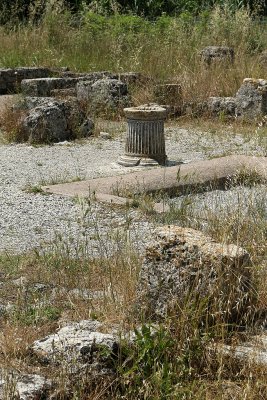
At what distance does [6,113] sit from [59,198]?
14.5ft

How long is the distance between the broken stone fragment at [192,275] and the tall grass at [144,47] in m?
9.41

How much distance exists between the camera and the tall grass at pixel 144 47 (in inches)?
577

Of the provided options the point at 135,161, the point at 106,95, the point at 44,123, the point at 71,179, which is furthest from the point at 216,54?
the point at 71,179

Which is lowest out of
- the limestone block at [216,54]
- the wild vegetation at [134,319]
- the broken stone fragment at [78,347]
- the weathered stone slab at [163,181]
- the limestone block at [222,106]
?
the limestone block at [222,106]

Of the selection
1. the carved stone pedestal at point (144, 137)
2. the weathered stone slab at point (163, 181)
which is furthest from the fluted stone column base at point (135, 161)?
the weathered stone slab at point (163, 181)

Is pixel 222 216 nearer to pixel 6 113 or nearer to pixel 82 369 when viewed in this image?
pixel 82 369

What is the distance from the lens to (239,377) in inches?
163

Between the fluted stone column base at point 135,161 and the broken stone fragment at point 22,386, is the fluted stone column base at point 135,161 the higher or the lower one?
the lower one

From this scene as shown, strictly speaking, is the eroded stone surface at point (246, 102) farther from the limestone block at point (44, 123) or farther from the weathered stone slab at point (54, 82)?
the limestone block at point (44, 123)

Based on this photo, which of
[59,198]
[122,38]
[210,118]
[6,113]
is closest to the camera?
[59,198]

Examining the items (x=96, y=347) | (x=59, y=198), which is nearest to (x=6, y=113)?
(x=59, y=198)

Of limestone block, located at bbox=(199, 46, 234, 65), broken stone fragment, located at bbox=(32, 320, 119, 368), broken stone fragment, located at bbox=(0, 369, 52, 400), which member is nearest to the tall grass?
limestone block, located at bbox=(199, 46, 234, 65)

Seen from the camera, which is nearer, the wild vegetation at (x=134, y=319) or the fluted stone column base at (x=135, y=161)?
the wild vegetation at (x=134, y=319)

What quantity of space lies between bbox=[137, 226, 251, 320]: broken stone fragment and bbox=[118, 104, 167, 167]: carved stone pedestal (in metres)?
5.49
